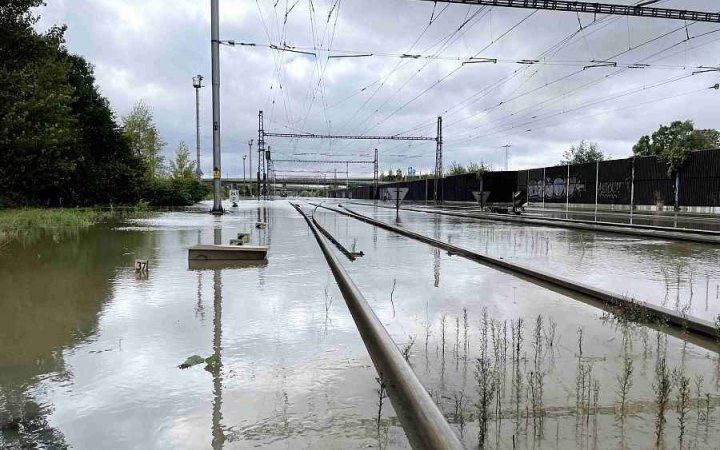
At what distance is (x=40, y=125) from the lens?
819 inches

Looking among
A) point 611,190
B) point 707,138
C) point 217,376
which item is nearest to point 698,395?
point 217,376

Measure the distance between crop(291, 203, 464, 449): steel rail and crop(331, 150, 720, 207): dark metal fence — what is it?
1283 inches

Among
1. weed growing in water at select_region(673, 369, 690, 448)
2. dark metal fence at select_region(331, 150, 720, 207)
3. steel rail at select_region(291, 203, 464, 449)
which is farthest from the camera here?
dark metal fence at select_region(331, 150, 720, 207)

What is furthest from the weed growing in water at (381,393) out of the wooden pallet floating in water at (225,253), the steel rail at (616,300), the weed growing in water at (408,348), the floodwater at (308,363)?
the wooden pallet floating in water at (225,253)

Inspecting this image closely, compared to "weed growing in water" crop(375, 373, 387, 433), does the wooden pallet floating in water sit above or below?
above

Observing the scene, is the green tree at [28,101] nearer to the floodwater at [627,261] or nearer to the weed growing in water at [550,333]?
the floodwater at [627,261]

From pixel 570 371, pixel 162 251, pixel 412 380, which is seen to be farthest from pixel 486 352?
pixel 162 251

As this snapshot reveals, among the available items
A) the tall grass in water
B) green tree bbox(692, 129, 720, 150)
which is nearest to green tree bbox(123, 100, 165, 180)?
the tall grass in water

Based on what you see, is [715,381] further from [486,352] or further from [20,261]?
[20,261]

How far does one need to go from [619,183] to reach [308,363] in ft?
130

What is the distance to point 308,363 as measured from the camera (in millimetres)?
4684

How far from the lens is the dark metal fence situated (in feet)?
105

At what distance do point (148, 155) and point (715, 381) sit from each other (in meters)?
49.3

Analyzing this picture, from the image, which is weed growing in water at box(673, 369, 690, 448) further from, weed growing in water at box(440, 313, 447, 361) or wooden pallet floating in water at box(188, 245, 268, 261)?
wooden pallet floating in water at box(188, 245, 268, 261)
